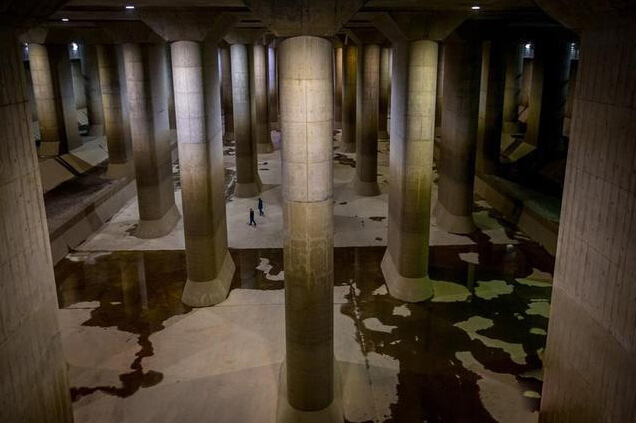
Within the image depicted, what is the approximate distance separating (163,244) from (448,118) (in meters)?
12.8

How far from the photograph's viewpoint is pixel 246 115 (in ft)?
93.8

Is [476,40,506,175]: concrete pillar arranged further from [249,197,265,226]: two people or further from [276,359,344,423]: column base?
[276,359,344,423]: column base

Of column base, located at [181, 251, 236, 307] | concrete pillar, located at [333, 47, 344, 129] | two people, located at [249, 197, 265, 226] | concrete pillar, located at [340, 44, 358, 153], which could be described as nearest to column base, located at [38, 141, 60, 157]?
two people, located at [249, 197, 265, 226]

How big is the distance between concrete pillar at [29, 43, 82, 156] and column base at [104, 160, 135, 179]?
441 centimetres

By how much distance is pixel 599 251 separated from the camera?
348 inches

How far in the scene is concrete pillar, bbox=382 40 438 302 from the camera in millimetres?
16500

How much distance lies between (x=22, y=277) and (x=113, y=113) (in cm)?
2364

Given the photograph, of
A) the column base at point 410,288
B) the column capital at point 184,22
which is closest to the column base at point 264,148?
the column base at point 410,288

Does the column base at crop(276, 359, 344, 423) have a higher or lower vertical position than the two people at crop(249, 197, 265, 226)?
lower

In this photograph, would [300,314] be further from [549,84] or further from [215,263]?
[549,84]

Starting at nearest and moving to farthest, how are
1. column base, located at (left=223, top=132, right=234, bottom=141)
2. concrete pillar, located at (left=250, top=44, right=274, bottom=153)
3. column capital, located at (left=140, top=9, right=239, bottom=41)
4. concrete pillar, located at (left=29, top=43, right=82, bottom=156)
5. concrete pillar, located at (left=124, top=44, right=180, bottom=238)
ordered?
1. column capital, located at (left=140, top=9, right=239, bottom=41)
2. concrete pillar, located at (left=124, top=44, right=180, bottom=238)
3. concrete pillar, located at (left=29, top=43, right=82, bottom=156)
4. concrete pillar, located at (left=250, top=44, right=274, bottom=153)
5. column base, located at (left=223, top=132, right=234, bottom=141)

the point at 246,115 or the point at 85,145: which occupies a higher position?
the point at 246,115

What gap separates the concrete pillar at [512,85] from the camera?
36531mm

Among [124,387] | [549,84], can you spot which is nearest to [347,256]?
[124,387]
